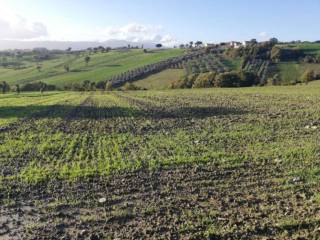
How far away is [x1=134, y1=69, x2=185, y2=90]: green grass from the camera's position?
12569 centimetres

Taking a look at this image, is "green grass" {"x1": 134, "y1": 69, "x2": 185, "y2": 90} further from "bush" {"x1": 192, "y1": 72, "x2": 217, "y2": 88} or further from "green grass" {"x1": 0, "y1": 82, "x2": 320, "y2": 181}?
"green grass" {"x1": 0, "y1": 82, "x2": 320, "y2": 181}

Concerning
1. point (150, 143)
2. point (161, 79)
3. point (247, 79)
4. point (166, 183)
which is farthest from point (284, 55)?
point (166, 183)

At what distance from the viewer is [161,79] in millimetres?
133750

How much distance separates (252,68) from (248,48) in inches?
804

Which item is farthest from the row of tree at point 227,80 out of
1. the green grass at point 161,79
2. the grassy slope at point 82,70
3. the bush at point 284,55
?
the grassy slope at point 82,70

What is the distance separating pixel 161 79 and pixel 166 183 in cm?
11952

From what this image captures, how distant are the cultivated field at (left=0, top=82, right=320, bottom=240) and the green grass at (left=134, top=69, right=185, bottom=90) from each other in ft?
324

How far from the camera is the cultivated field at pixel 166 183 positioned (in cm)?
1112

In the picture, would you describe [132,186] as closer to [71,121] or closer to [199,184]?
[199,184]

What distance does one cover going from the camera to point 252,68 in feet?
422

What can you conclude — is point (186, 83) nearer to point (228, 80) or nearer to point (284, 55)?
point (228, 80)

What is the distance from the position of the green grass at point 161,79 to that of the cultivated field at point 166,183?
9889 centimetres

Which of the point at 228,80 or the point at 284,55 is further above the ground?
the point at 284,55

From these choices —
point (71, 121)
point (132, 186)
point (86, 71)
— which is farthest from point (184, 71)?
point (132, 186)
